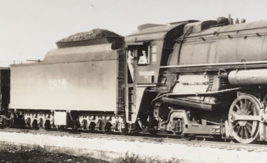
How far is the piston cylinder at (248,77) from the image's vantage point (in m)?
10.4

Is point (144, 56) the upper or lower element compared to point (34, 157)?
upper

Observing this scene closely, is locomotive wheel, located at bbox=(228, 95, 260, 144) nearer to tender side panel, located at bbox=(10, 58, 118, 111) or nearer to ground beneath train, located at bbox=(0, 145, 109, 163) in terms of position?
ground beneath train, located at bbox=(0, 145, 109, 163)

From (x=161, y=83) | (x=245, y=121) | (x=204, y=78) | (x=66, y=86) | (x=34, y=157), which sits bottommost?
(x=34, y=157)

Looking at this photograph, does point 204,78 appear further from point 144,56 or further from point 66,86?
point 66,86

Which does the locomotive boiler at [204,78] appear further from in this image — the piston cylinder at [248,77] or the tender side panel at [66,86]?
the tender side panel at [66,86]

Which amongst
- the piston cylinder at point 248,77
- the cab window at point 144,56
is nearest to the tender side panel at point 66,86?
the cab window at point 144,56

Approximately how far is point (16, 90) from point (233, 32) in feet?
37.1

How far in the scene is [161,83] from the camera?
13.2 metres

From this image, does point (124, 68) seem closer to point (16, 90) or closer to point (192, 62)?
point (192, 62)

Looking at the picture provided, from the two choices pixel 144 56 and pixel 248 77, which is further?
pixel 144 56

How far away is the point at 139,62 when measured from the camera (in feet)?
45.5

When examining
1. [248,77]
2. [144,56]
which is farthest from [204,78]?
[144,56]

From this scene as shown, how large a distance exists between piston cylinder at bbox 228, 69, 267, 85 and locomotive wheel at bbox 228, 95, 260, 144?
0.46 metres

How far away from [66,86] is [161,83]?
201 inches
